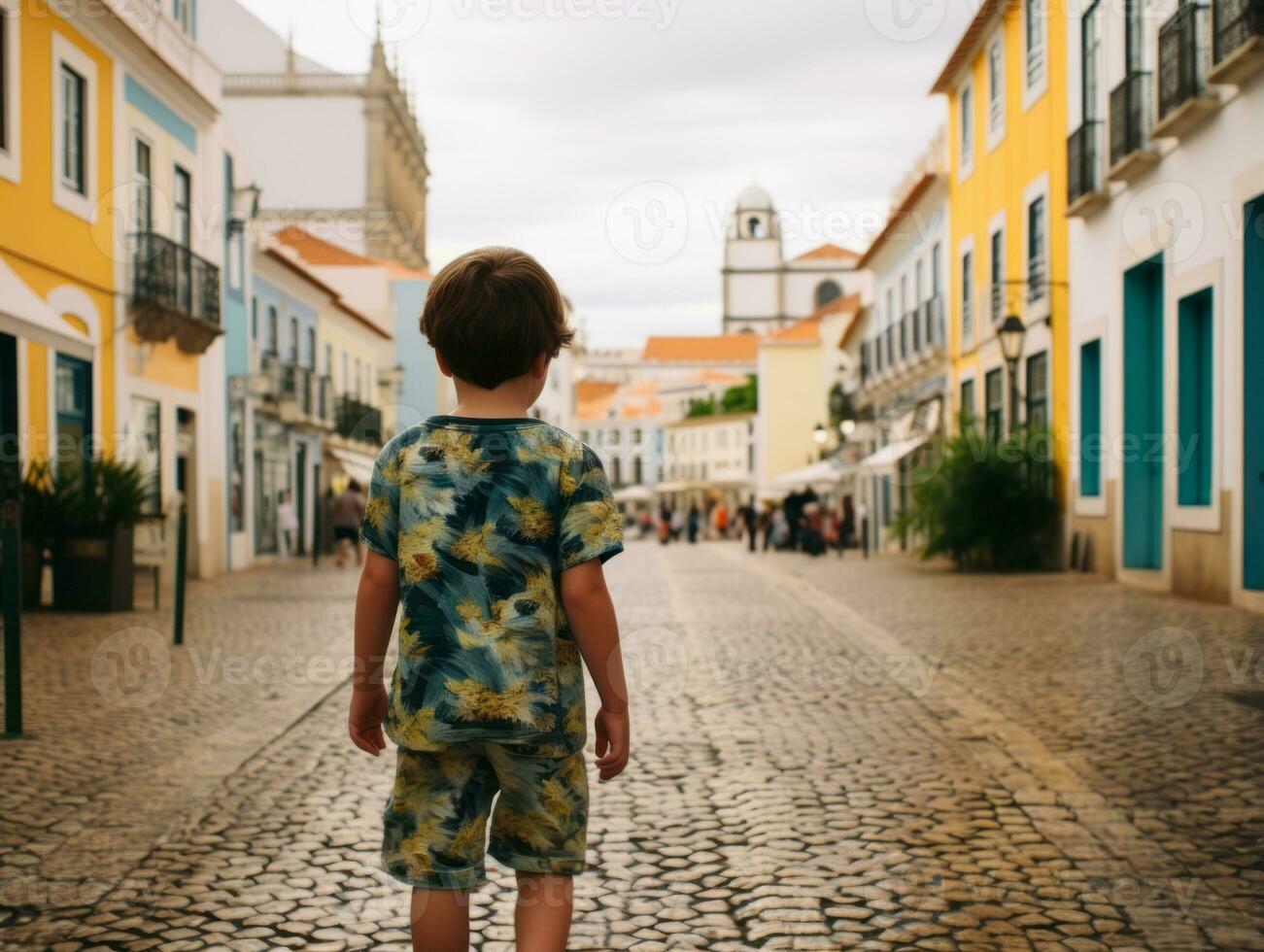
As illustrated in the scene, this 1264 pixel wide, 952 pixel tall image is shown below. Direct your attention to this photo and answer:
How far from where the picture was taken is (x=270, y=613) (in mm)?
14039

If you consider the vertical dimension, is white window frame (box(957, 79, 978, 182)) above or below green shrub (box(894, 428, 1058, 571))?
above

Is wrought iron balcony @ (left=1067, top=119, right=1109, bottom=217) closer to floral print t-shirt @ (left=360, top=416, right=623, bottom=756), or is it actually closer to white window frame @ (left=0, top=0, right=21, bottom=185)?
white window frame @ (left=0, top=0, right=21, bottom=185)

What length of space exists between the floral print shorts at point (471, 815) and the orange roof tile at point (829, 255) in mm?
110074

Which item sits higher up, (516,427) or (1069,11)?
(1069,11)

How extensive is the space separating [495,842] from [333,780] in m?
3.22

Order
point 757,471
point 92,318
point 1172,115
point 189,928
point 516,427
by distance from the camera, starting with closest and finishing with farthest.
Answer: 1. point 516,427
2. point 189,928
3. point 1172,115
4. point 92,318
5. point 757,471

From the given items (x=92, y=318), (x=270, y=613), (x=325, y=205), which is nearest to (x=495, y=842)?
(x=270, y=613)

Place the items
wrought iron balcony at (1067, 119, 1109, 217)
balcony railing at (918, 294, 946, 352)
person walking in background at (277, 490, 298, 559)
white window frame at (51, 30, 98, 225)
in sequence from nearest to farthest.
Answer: white window frame at (51, 30, 98, 225)
wrought iron balcony at (1067, 119, 1109, 217)
person walking in background at (277, 490, 298, 559)
balcony railing at (918, 294, 946, 352)

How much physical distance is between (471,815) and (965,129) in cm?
2646

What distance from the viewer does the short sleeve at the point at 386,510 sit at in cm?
267

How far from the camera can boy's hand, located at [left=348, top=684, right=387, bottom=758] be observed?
274cm

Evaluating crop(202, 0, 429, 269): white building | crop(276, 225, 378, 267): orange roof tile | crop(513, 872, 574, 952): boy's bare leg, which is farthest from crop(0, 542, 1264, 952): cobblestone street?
crop(202, 0, 429, 269): white building

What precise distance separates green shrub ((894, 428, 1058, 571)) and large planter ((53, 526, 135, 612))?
1100 cm

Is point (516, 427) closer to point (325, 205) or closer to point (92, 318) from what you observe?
point (92, 318)
